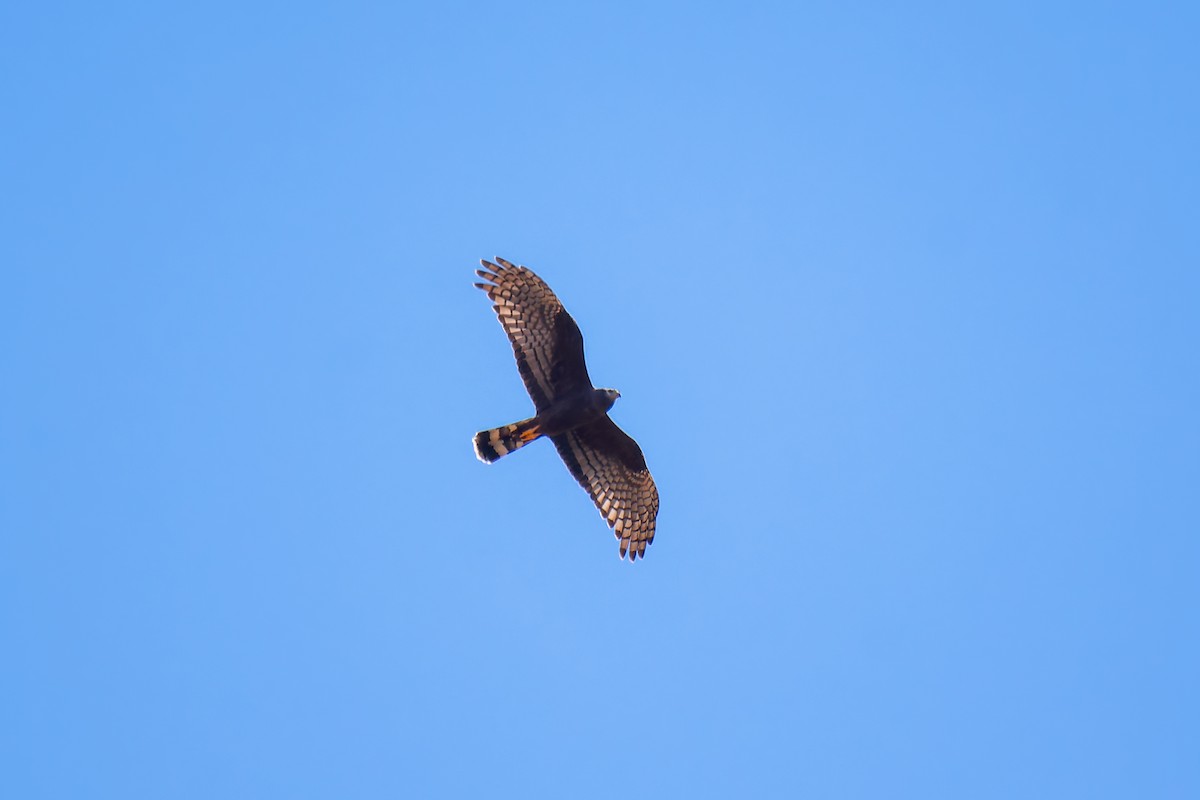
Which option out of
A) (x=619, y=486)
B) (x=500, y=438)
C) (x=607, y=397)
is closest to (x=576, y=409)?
(x=607, y=397)

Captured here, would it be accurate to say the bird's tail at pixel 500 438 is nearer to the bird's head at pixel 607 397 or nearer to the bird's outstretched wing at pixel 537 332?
the bird's outstretched wing at pixel 537 332

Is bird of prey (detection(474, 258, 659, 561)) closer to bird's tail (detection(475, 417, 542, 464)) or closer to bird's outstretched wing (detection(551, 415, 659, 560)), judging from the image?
bird's tail (detection(475, 417, 542, 464))

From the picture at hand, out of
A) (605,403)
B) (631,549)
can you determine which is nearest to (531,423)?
Result: (605,403)

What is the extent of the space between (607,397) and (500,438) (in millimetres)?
1310

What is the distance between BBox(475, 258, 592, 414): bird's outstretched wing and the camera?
17516 millimetres

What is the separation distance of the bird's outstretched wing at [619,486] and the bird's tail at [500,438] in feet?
2.69

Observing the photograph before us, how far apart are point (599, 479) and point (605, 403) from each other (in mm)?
1313

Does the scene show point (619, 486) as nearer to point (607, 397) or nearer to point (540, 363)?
point (607, 397)

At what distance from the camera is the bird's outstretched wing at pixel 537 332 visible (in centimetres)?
1752

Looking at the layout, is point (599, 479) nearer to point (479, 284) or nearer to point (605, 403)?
point (605, 403)

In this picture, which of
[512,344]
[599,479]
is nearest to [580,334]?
[512,344]

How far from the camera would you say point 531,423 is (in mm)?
17688

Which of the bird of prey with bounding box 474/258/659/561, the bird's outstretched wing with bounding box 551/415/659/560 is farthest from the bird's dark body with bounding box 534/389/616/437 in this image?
the bird's outstretched wing with bounding box 551/415/659/560

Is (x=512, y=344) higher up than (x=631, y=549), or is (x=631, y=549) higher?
(x=512, y=344)
